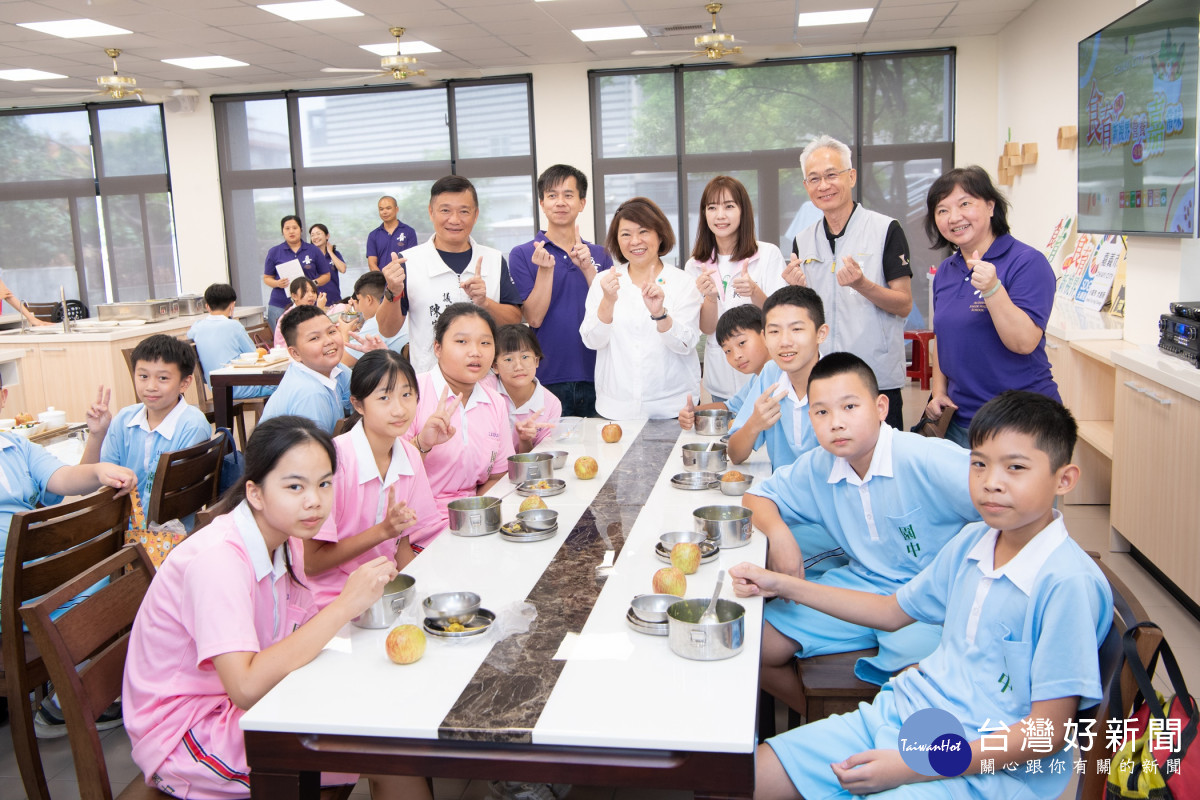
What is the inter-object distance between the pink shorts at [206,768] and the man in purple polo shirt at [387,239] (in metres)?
6.79

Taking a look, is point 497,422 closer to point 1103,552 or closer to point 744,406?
point 744,406

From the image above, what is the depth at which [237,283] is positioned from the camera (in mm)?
10414

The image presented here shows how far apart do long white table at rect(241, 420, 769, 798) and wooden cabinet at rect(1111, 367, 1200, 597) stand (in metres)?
2.20

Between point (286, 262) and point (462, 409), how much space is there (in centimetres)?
629

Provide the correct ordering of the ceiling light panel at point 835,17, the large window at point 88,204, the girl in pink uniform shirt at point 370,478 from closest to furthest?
the girl in pink uniform shirt at point 370,478, the ceiling light panel at point 835,17, the large window at point 88,204

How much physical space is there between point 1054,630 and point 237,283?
10282 mm

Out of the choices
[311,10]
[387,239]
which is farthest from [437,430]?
[387,239]

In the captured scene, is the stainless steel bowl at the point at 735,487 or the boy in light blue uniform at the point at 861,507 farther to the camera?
the stainless steel bowl at the point at 735,487

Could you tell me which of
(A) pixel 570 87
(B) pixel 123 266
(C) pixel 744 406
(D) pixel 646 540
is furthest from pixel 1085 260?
(B) pixel 123 266

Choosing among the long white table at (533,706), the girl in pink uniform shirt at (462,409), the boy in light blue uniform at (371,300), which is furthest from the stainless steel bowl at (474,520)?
the boy in light blue uniform at (371,300)

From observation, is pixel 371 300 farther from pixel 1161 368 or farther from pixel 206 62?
pixel 206 62

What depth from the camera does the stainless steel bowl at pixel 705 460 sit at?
8.70 ft

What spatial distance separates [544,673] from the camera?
1.49m

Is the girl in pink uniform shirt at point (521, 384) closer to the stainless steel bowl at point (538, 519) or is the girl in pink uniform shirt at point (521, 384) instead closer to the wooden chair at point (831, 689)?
the stainless steel bowl at point (538, 519)
